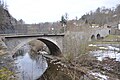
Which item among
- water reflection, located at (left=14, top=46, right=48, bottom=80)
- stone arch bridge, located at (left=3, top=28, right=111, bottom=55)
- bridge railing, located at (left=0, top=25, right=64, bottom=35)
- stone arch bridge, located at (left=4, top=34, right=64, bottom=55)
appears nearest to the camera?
water reflection, located at (left=14, top=46, right=48, bottom=80)

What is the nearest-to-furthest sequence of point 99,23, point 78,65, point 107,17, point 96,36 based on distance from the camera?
1. point 78,65
2. point 96,36
3. point 99,23
4. point 107,17

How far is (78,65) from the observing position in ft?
107

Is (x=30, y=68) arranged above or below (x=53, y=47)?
below

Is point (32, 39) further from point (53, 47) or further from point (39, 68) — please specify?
point (53, 47)

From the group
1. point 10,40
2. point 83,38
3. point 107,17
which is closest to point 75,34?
point 83,38

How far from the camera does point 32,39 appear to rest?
38.2 meters

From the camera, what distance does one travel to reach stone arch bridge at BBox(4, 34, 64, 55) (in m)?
32.8

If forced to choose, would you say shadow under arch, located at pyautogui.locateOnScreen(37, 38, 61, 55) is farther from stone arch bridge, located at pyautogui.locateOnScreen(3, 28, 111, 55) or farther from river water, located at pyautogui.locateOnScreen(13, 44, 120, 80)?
river water, located at pyautogui.locateOnScreen(13, 44, 120, 80)

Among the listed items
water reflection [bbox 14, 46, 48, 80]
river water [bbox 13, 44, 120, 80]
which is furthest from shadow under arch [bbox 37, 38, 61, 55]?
water reflection [bbox 14, 46, 48, 80]

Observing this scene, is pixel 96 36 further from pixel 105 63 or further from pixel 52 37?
pixel 105 63

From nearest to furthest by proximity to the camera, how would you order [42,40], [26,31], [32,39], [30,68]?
[30,68] → [32,39] → [26,31] → [42,40]

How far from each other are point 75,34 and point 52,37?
5.94 m

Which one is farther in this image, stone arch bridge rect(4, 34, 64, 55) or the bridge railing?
the bridge railing

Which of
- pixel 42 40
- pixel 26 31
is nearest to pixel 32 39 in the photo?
pixel 26 31
